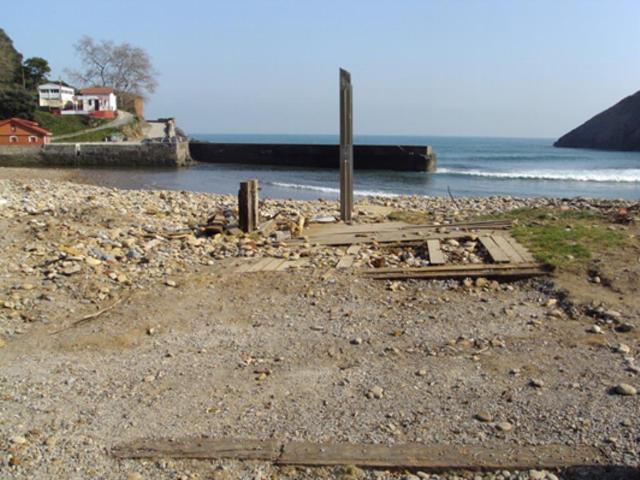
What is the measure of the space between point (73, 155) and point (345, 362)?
47804 mm

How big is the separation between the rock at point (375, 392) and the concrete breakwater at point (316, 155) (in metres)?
39.7

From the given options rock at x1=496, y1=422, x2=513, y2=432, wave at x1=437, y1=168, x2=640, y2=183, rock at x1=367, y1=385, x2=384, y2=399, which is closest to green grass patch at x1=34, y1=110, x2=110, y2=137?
wave at x1=437, y1=168, x2=640, y2=183

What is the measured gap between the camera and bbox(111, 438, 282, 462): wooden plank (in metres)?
3.69

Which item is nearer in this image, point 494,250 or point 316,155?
point 494,250

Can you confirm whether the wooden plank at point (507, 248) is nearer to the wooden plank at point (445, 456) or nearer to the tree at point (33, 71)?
the wooden plank at point (445, 456)

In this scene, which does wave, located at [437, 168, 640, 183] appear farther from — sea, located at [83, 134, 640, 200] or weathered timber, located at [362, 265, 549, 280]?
weathered timber, located at [362, 265, 549, 280]

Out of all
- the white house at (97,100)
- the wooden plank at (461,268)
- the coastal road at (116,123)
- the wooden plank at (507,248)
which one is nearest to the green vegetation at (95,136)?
the coastal road at (116,123)

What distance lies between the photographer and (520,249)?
313 inches

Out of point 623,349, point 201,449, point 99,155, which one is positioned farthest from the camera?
point 99,155

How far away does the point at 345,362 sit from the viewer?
5.00 meters

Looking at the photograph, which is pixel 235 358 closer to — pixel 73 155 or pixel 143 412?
pixel 143 412

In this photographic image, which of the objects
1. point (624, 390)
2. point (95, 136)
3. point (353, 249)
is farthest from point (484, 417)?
point (95, 136)

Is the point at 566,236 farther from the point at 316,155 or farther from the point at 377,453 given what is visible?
the point at 316,155

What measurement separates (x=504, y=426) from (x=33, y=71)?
8570cm
